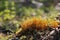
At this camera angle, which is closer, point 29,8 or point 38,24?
point 38,24

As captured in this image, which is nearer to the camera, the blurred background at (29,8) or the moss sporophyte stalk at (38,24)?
the moss sporophyte stalk at (38,24)

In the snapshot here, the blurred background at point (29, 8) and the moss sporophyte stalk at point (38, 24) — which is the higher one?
the moss sporophyte stalk at point (38, 24)

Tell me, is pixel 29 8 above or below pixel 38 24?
below

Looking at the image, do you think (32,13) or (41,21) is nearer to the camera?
(41,21)

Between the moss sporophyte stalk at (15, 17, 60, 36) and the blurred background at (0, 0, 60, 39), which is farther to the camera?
the blurred background at (0, 0, 60, 39)

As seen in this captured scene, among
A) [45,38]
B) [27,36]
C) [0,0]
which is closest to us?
[45,38]

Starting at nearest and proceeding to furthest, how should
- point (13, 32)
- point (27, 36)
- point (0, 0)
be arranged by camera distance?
point (27, 36), point (13, 32), point (0, 0)

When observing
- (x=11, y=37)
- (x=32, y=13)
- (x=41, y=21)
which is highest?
(x=41, y=21)

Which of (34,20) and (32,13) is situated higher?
(34,20)

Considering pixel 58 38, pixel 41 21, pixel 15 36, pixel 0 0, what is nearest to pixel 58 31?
pixel 58 38

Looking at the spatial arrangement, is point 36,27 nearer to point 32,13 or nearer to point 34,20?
point 34,20

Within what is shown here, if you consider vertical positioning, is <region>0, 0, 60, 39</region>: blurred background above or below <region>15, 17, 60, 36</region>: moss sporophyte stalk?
below
